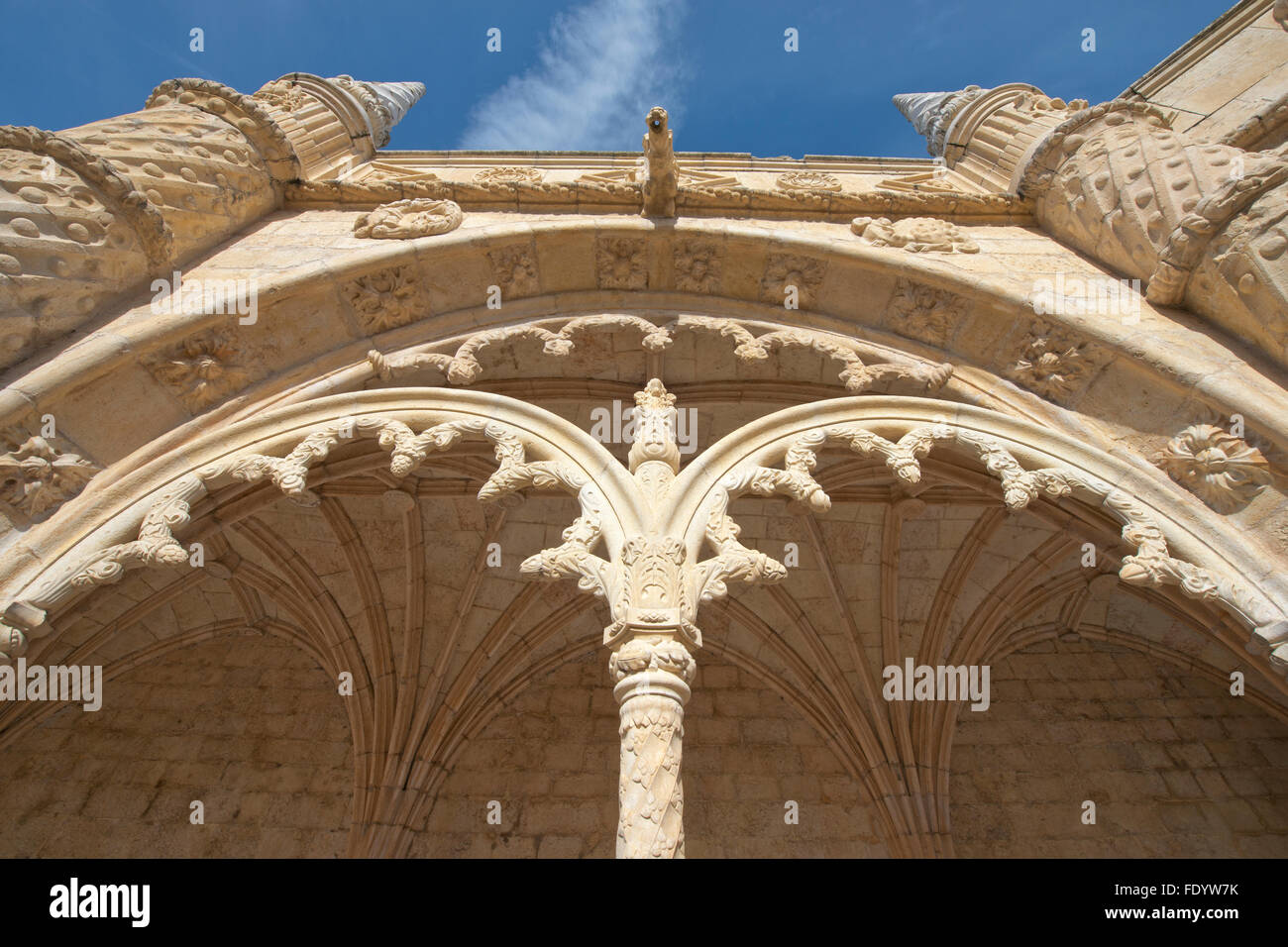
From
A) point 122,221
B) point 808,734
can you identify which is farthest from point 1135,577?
point 122,221

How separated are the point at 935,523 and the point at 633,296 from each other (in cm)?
366

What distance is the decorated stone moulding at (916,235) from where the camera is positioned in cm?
571

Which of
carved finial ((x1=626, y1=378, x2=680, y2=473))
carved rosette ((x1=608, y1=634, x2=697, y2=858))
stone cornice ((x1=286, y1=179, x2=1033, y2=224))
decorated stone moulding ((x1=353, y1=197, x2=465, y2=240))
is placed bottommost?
carved rosette ((x1=608, y1=634, x2=697, y2=858))

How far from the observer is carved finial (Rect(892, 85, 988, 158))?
7.92 m

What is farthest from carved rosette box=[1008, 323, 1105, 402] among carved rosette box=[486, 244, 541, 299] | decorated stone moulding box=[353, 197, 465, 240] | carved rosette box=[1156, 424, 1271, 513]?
decorated stone moulding box=[353, 197, 465, 240]

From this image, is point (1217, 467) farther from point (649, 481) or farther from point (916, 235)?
point (649, 481)

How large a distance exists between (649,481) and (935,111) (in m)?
6.59

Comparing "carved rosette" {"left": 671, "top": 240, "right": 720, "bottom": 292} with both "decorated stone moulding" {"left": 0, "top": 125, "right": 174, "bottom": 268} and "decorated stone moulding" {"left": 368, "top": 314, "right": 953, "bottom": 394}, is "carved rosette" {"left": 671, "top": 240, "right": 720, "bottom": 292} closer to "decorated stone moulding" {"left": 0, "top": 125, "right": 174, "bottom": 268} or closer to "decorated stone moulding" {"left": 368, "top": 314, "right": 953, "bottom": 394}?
"decorated stone moulding" {"left": 368, "top": 314, "right": 953, "bottom": 394}

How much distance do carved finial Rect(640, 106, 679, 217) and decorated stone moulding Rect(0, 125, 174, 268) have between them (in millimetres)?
3078

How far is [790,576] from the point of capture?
7984 millimetres

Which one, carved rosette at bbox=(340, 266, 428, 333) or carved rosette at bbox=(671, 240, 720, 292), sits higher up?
carved rosette at bbox=(671, 240, 720, 292)

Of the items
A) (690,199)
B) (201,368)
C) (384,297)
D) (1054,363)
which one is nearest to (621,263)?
(690,199)

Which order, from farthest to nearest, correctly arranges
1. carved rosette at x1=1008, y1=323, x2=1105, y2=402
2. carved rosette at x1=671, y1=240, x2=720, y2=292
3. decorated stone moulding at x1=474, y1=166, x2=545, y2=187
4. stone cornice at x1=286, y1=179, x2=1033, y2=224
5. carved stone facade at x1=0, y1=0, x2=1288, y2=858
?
decorated stone moulding at x1=474, y1=166, x2=545, y2=187 < stone cornice at x1=286, y1=179, x2=1033, y2=224 < carved rosette at x1=671, y1=240, x2=720, y2=292 < carved rosette at x1=1008, y1=323, x2=1105, y2=402 < carved stone facade at x1=0, y1=0, x2=1288, y2=858
